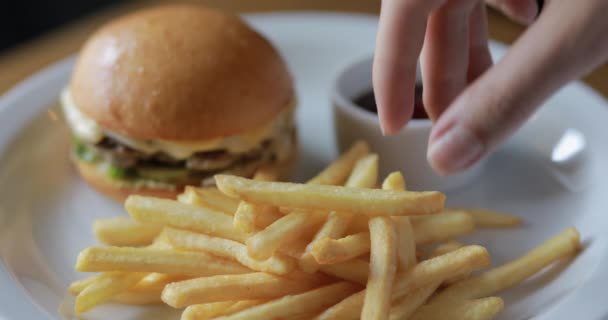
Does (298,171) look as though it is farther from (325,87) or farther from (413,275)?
(413,275)

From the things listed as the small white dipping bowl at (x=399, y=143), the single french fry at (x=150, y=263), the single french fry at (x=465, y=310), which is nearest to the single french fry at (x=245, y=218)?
the single french fry at (x=150, y=263)

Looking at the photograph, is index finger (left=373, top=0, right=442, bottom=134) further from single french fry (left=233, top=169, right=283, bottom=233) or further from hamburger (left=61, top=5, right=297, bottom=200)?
hamburger (left=61, top=5, right=297, bottom=200)

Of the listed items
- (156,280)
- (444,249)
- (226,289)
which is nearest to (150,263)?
(156,280)

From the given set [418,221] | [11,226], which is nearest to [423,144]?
[418,221]

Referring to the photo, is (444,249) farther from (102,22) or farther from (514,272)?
(102,22)

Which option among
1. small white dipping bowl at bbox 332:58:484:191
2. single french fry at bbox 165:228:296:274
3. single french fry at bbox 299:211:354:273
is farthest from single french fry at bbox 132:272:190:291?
small white dipping bowl at bbox 332:58:484:191

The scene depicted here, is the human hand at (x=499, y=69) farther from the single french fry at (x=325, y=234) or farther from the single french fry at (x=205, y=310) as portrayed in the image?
the single french fry at (x=205, y=310)
